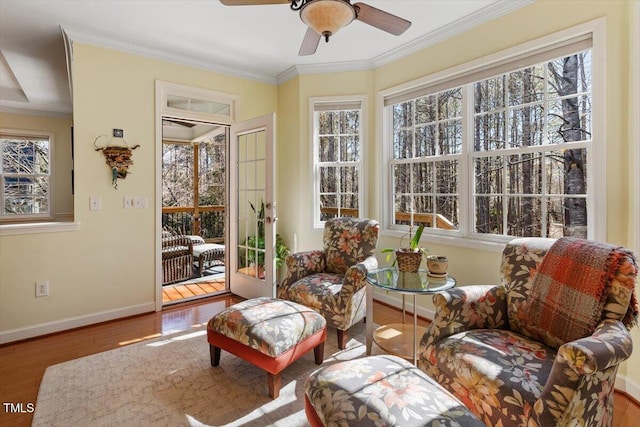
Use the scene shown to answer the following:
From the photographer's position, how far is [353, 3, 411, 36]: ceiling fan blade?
71.7 inches

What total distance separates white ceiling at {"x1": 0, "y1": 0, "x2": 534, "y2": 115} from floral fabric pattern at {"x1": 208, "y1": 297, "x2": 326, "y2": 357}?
Result: 2.32 metres

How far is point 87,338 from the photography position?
2.80 m

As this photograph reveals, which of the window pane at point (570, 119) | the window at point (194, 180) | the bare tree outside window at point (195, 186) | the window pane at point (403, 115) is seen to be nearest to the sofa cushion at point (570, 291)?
the window pane at point (570, 119)

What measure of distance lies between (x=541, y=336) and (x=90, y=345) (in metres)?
3.21

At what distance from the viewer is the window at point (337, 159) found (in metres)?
3.81

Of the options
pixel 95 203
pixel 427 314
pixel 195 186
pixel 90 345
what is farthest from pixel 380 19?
pixel 195 186

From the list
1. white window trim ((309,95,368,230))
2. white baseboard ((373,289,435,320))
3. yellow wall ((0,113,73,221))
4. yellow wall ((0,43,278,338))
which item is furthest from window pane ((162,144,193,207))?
white baseboard ((373,289,435,320))

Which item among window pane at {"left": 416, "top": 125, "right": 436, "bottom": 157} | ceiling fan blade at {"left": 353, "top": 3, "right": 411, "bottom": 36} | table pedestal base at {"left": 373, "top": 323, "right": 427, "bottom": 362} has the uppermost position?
ceiling fan blade at {"left": 353, "top": 3, "right": 411, "bottom": 36}

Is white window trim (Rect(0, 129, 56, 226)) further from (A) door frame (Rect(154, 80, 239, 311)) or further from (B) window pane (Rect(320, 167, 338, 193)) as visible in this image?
(B) window pane (Rect(320, 167, 338, 193))

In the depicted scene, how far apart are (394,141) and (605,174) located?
6.31 feet

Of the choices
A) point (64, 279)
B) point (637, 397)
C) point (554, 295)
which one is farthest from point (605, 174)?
point (64, 279)

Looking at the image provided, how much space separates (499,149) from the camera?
271 centimetres

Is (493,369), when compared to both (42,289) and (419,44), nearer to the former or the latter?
(419,44)

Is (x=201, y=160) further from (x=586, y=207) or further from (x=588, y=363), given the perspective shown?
(x=588, y=363)
